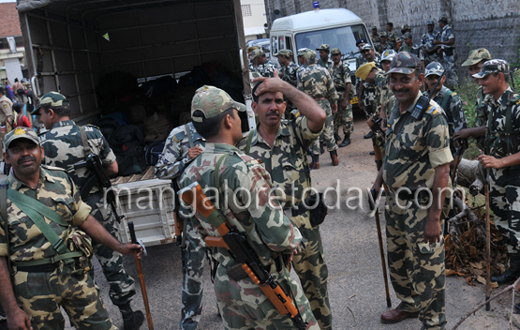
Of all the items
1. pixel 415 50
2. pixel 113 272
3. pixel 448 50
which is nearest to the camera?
pixel 113 272

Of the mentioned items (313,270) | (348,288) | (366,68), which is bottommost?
(348,288)

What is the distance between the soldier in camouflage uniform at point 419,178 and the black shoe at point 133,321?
97.0 inches

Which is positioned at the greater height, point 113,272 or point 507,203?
point 507,203

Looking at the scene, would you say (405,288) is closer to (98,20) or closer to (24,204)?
(24,204)

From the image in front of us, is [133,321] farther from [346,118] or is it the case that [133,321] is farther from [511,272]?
[346,118]

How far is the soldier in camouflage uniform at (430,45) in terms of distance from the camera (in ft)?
42.2

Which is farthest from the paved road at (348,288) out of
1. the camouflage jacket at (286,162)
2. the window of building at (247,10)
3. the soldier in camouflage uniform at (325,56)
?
the window of building at (247,10)

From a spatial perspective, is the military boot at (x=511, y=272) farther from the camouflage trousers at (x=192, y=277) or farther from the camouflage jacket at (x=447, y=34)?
the camouflage jacket at (x=447, y=34)

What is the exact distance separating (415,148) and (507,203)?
4.92 feet

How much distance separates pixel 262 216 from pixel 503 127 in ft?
9.15

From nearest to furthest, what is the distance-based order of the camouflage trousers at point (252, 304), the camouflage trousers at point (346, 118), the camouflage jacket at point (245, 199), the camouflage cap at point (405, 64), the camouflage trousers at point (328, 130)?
the camouflage jacket at point (245, 199), the camouflage trousers at point (252, 304), the camouflage cap at point (405, 64), the camouflage trousers at point (328, 130), the camouflage trousers at point (346, 118)

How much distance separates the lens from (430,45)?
1294 centimetres

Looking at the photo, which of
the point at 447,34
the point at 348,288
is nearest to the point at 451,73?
the point at 447,34

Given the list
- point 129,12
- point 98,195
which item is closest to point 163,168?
point 98,195
